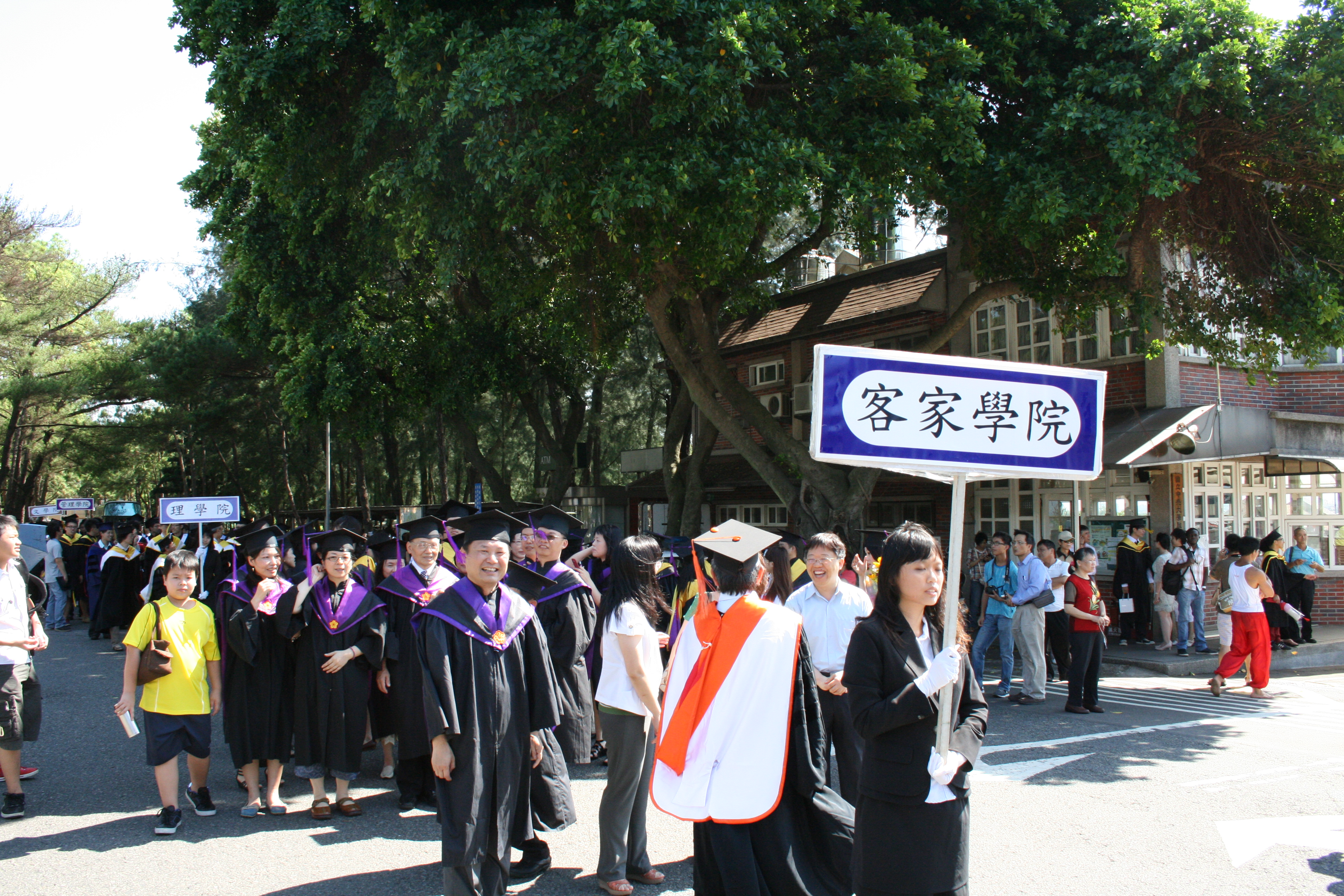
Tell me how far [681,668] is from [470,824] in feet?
3.92

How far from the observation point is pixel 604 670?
4.90 m

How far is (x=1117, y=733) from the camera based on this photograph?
8.34 metres

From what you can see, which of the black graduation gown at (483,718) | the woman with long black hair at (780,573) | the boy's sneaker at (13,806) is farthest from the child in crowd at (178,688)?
the woman with long black hair at (780,573)

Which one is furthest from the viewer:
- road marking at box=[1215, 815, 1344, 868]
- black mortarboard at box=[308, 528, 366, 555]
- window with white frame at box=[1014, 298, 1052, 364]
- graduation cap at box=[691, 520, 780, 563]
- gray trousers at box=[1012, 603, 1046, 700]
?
window with white frame at box=[1014, 298, 1052, 364]

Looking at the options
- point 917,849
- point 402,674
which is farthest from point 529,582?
point 917,849

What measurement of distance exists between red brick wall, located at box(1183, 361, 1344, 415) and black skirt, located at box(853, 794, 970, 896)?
1438cm

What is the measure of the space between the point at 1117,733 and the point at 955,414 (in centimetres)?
606

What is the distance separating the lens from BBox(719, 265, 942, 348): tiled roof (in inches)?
742

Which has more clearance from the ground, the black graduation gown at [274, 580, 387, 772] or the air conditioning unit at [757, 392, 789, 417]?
the air conditioning unit at [757, 392, 789, 417]

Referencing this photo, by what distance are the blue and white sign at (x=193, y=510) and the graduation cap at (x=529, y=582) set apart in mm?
6690

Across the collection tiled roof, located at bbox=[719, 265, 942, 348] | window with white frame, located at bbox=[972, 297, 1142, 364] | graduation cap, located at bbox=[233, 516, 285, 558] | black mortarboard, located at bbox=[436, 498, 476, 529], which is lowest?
graduation cap, located at bbox=[233, 516, 285, 558]

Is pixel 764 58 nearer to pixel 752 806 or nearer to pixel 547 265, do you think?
pixel 547 265

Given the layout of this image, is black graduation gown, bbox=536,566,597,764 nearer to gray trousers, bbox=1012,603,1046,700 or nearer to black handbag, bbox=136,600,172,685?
black handbag, bbox=136,600,172,685

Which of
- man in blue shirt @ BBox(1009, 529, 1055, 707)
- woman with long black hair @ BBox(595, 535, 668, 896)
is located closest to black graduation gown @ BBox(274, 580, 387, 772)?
woman with long black hair @ BBox(595, 535, 668, 896)
